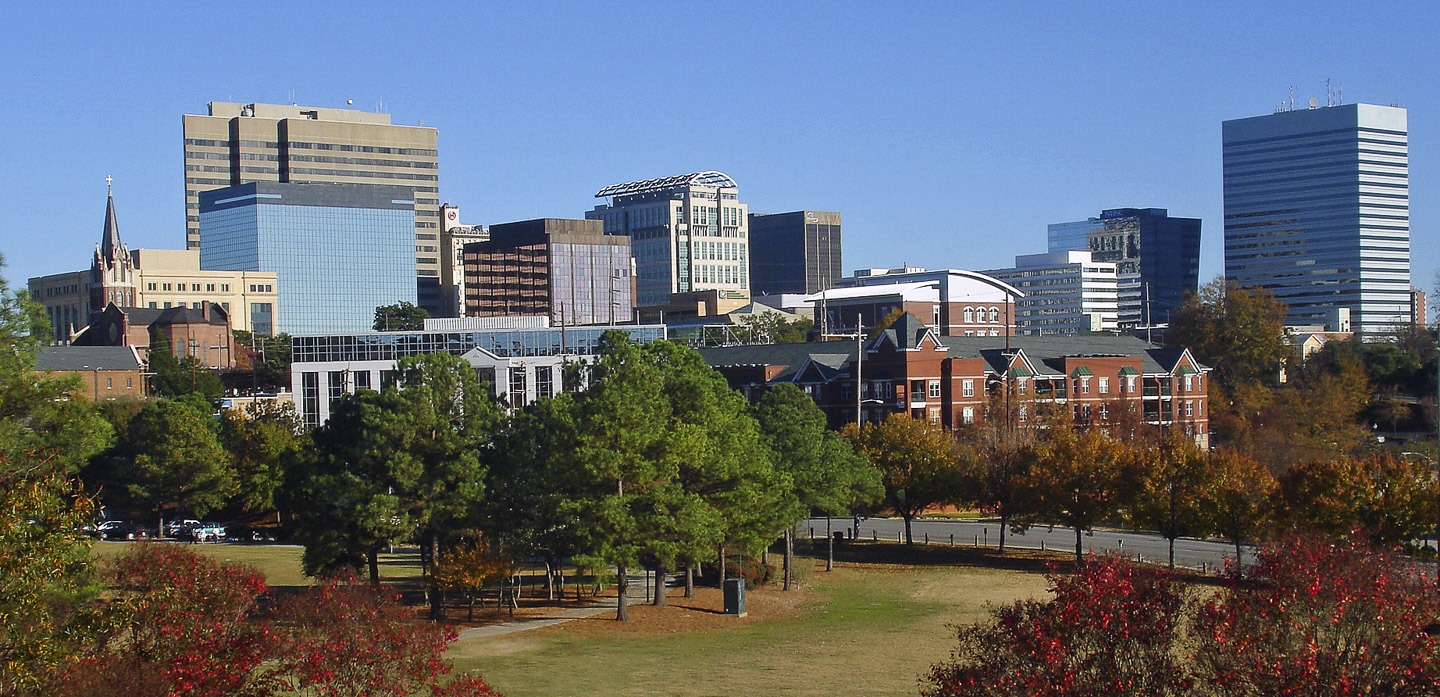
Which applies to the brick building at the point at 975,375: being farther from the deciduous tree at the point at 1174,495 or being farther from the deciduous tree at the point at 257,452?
the deciduous tree at the point at 257,452

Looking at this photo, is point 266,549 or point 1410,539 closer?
point 1410,539

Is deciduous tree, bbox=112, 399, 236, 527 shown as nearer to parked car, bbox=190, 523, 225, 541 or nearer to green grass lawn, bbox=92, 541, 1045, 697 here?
parked car, bbox=190, 523, 225, 541

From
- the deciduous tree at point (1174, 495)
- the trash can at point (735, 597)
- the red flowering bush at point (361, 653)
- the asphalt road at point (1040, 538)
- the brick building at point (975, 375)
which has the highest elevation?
the brick building at point (975, 375)

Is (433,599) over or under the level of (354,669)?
under

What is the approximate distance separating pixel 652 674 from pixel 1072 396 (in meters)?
73.8

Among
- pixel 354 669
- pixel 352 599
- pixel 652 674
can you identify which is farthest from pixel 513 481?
pixel 354 669

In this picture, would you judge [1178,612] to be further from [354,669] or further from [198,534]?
[198,534]

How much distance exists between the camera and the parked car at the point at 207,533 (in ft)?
251

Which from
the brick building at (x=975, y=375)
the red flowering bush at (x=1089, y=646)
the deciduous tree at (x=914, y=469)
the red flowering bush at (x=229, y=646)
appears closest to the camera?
the red flowering bush at (x=1089, y=646)

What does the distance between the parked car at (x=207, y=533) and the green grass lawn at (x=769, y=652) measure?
35831 millimetres

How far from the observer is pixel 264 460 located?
7881 centimetres

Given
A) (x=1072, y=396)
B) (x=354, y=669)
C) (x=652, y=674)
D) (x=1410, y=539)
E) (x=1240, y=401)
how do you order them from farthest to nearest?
(x=1240, y=401), (x=1072, y=396), (x=1410, y=539), (x=652, y=674), (x=354, y=669)

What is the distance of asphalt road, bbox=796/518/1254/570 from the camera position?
65.6 meters

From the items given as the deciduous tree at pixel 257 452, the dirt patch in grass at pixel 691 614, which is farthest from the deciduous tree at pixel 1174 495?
the deciduous tree at pixel 257 452
